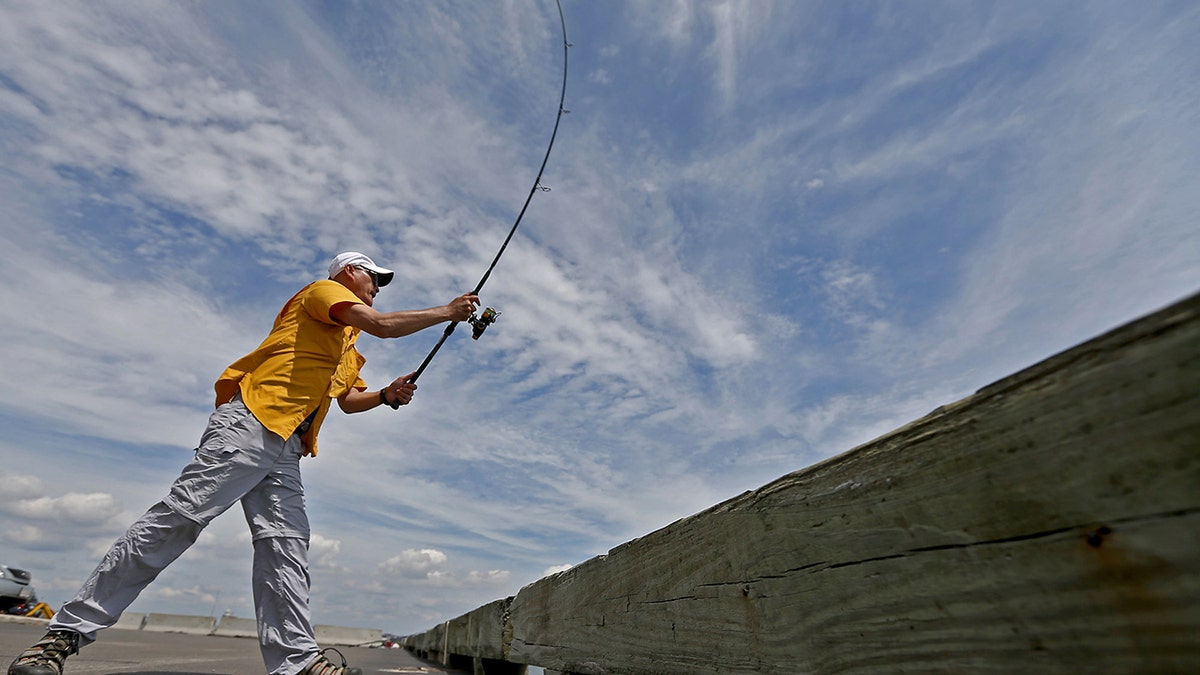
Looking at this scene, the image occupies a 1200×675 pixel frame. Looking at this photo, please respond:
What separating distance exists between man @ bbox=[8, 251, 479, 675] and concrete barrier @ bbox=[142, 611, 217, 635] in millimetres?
15013

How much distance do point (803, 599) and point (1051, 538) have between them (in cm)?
44

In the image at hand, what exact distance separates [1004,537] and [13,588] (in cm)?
1670

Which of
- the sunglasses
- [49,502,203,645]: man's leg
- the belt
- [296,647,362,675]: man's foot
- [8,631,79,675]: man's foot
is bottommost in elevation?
[296,647,362,675]: man's foot

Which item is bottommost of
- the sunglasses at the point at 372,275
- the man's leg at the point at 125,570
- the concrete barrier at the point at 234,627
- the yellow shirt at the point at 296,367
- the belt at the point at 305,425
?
the man's leg at the point at 125,570

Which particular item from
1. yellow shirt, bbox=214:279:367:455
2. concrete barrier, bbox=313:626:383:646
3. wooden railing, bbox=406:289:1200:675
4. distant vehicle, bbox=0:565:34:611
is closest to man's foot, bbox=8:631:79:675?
yellow shirt, bbox=214:279:367:455

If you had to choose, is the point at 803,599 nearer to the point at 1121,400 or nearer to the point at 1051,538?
the point at 1051,538

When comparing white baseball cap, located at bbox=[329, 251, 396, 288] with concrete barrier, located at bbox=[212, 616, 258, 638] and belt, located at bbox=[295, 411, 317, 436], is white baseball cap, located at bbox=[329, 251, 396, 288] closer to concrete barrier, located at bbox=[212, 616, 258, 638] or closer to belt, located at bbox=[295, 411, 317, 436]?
belt, located at bbox=[295, 411, 317, 436]

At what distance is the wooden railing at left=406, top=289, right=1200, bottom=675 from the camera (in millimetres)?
597

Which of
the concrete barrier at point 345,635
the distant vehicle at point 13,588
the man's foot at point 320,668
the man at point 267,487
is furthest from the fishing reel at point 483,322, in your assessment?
the concrete barrier at point 345,635

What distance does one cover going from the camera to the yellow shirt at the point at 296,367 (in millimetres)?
3088

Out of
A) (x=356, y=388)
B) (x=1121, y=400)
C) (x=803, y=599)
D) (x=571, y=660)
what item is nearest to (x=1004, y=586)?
(x=1121, y=400)

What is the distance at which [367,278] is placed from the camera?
12.6 feet

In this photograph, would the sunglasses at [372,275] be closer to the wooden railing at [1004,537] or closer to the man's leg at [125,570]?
the man's leg at [125,570]

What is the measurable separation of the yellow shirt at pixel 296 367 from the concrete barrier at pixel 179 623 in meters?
15.1
